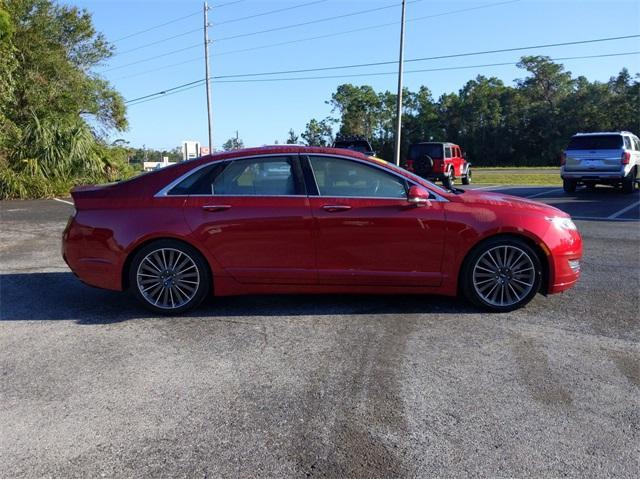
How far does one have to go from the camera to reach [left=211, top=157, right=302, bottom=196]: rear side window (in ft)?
16.6

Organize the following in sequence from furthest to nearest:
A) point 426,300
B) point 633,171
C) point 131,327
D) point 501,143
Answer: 1. point 501,143
2. point 633,171
3. point 426,300
4. point 131,327

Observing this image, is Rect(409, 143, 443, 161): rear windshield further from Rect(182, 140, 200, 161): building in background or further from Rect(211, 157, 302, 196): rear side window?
Answer: Rect(211, 157, 302, 196): rear side window

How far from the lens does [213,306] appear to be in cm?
531

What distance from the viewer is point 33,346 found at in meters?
4.25

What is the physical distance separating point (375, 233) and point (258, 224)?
1062 millimetres

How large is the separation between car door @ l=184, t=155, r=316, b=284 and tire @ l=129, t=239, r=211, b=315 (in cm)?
20

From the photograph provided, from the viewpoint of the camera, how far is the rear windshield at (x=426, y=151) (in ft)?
74.9

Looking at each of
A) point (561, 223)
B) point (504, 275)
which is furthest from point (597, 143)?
point (504, 275)

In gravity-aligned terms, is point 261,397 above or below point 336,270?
below

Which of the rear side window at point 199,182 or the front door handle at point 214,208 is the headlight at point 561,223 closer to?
the front door handle at point 214,208

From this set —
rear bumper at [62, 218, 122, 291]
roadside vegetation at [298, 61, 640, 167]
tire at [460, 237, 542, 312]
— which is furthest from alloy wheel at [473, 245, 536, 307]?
roadside vegetation at [298, 61, 640, 167]

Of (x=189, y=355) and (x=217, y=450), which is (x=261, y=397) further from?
(x=189, y=355)

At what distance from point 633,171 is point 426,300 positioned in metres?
15.4

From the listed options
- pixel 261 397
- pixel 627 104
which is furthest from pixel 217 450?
pixel 627 104
